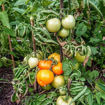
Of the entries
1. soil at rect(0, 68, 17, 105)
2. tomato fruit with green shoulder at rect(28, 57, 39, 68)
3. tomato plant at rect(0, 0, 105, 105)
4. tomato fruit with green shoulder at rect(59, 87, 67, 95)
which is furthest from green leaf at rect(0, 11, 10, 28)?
soil at rect(0, 68, 17, 105)

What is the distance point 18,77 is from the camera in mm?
1078

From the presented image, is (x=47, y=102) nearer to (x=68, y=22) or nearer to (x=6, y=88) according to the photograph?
(x=68, y=22)

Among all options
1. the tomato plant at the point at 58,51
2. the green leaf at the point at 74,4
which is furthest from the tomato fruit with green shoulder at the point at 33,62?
the green leaf at the point at 74,4

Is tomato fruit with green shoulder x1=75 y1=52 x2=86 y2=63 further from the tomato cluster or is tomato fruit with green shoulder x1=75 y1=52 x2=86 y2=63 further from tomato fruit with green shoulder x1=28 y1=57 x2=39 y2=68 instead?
tomato fruit with green shoulder x1=28 y1=57 x2=39 y2=68

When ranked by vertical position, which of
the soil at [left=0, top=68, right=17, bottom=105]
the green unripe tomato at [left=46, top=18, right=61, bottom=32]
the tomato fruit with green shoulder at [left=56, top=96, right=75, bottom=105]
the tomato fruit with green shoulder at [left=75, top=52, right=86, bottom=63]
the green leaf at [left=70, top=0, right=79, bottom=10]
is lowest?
the soil at [left=0, top=68, right=17, bottom=105]

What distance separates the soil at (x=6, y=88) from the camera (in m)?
1.52

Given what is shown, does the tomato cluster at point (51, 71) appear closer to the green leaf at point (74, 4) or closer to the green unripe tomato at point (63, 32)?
the green unripe tomato at point (63, 32)

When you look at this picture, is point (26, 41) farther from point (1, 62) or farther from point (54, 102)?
point (1, 62)

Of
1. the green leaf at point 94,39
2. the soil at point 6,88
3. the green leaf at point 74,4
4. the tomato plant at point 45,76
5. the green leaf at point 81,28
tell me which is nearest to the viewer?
the green leaf at point 74,4

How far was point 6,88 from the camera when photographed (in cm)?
163

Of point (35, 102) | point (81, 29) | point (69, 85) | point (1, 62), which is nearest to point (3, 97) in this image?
point (1, 62)

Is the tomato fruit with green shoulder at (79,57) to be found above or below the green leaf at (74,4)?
below

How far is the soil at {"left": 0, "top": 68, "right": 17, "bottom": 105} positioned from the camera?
1.52m

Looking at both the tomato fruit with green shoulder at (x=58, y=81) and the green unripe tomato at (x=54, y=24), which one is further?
the tomato fruit with green shoulder at (x=58, y=81)
